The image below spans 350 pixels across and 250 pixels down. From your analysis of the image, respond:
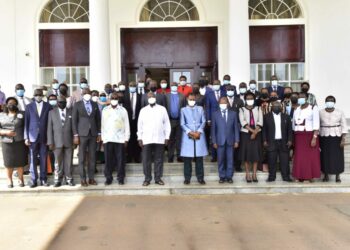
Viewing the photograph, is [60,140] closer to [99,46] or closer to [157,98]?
[157,98]

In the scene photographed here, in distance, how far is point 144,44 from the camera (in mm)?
13992

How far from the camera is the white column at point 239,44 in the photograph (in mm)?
11469

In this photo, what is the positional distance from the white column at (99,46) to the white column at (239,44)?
3.22 meters

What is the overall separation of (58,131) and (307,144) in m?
5.04

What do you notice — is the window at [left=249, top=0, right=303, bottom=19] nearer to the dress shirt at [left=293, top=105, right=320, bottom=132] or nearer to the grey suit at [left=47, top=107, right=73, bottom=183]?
the dress shirt at [left=293, top=105, right=320, bottom=132]

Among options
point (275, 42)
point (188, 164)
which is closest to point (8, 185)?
point (188, 164)

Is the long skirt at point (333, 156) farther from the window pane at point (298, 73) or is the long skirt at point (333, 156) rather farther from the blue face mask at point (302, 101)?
the window pane at point (298, 73)

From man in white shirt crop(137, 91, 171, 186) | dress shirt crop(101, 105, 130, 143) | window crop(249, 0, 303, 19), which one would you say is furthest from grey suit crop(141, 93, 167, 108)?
window crop(249, 0, 303, 19)

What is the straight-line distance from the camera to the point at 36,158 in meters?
8.96

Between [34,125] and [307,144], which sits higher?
[34,125]

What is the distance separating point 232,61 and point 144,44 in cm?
358

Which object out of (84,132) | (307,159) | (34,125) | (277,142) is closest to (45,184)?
(34,125)

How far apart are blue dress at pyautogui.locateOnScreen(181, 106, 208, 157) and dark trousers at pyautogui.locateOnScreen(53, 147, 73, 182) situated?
2.28 metres

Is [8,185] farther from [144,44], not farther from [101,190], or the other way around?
[144,44]
